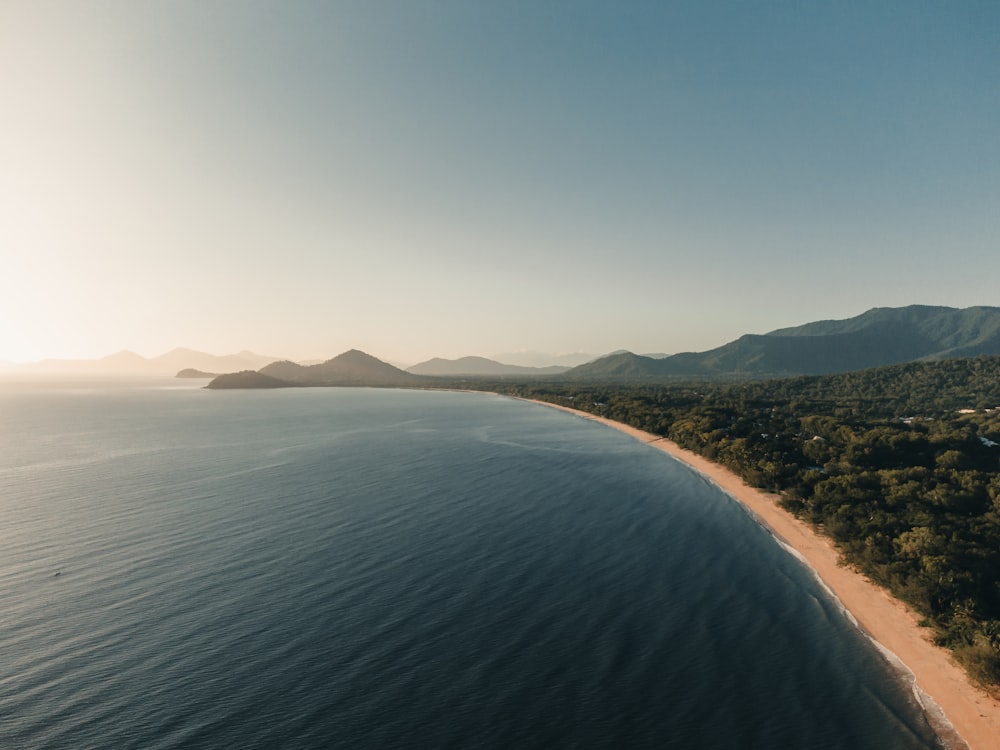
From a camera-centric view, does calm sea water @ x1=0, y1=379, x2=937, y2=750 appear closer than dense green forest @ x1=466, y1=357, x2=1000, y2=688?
Yes

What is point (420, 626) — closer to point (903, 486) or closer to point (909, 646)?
point (909, 646)

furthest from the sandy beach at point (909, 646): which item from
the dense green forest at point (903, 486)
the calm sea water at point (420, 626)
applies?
the calm sea water at point (420, 626)

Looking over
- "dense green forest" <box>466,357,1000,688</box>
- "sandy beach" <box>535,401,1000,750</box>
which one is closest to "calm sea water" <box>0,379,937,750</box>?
"sandy beach" <box>535,401,1000,750</box>

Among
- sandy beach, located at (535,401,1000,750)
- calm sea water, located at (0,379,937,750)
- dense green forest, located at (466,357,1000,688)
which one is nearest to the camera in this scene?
sandy beach, located at (535,401,1000,750)

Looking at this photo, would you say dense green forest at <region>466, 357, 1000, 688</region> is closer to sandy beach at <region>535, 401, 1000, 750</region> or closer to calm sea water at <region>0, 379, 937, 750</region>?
sandy beach at <region>535, 401, 1000, 750</region>

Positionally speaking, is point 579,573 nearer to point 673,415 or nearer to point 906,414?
point 673,415

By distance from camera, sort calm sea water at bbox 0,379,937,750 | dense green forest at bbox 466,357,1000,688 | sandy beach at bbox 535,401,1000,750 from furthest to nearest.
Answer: dense green forest at bbox 466,357,1000,688
calm sea water at bbox 0,379,937,750
sandy beach at bbox 535,401,1000,750

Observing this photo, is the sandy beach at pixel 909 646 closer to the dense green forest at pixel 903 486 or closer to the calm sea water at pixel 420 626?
the dense green forest at pixel 903 486
